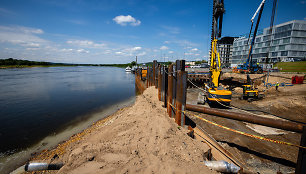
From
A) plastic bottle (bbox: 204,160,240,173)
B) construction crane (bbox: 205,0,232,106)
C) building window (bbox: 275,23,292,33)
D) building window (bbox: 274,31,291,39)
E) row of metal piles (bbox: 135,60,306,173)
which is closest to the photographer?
row of metal piles (bbox: 135,60,306,173)

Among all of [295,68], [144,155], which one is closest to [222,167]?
[144,155]

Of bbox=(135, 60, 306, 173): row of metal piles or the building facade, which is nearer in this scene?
bbox=(135, 60, 306, 173): row of metal piles

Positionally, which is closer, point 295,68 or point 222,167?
point 222,167

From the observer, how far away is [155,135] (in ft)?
13.6

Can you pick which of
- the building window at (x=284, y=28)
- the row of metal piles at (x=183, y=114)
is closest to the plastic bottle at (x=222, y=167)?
the row of metal piles at (x=183, y=114)

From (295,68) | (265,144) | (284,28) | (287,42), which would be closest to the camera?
(265,144)

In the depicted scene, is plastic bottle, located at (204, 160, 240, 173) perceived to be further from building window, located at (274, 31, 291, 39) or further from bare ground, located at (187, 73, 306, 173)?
building window, located at (274, 31, 291, 39)

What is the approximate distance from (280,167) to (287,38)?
219 ft

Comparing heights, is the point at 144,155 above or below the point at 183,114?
below

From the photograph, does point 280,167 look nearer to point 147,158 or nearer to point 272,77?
point 147,158

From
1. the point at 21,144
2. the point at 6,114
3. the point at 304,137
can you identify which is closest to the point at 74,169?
→ the point at 304,137

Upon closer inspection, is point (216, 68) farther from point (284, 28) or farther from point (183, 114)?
point (284, 28)

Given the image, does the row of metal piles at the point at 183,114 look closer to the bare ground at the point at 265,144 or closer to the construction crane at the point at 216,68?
the bare ground at the point at 265,144

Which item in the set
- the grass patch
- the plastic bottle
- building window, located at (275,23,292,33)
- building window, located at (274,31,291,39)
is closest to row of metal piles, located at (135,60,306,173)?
the plastic bottle
